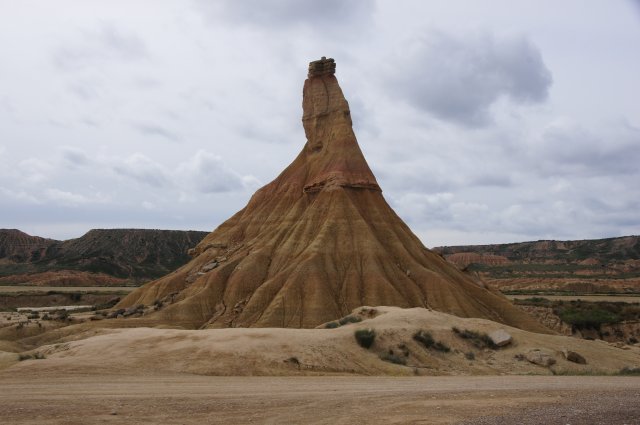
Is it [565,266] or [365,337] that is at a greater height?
[565,266]

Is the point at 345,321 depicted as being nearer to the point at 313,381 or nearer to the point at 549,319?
the point at 313,381

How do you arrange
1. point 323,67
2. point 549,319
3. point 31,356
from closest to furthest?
point 31,356, point 549,319, point 323,67

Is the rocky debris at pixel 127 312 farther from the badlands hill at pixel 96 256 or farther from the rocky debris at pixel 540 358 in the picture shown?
the badlands hill at pixel 96 256

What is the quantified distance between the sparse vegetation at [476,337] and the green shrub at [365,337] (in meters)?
5.13

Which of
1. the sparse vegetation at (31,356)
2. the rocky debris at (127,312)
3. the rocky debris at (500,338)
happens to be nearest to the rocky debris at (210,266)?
the rocky debris at (127,312)

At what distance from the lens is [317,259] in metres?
Answer: 53.3

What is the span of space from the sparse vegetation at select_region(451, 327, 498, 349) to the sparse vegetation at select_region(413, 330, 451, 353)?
1800 mm

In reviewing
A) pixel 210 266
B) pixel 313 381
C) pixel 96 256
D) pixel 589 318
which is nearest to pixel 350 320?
pixel 313 381

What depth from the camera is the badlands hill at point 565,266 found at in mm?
115125

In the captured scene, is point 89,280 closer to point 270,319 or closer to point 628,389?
point 270,319

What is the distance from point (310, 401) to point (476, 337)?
16476 mm

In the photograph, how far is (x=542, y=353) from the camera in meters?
28.3

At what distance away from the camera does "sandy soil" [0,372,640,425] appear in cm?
1384

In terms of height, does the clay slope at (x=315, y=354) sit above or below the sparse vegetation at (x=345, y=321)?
below
